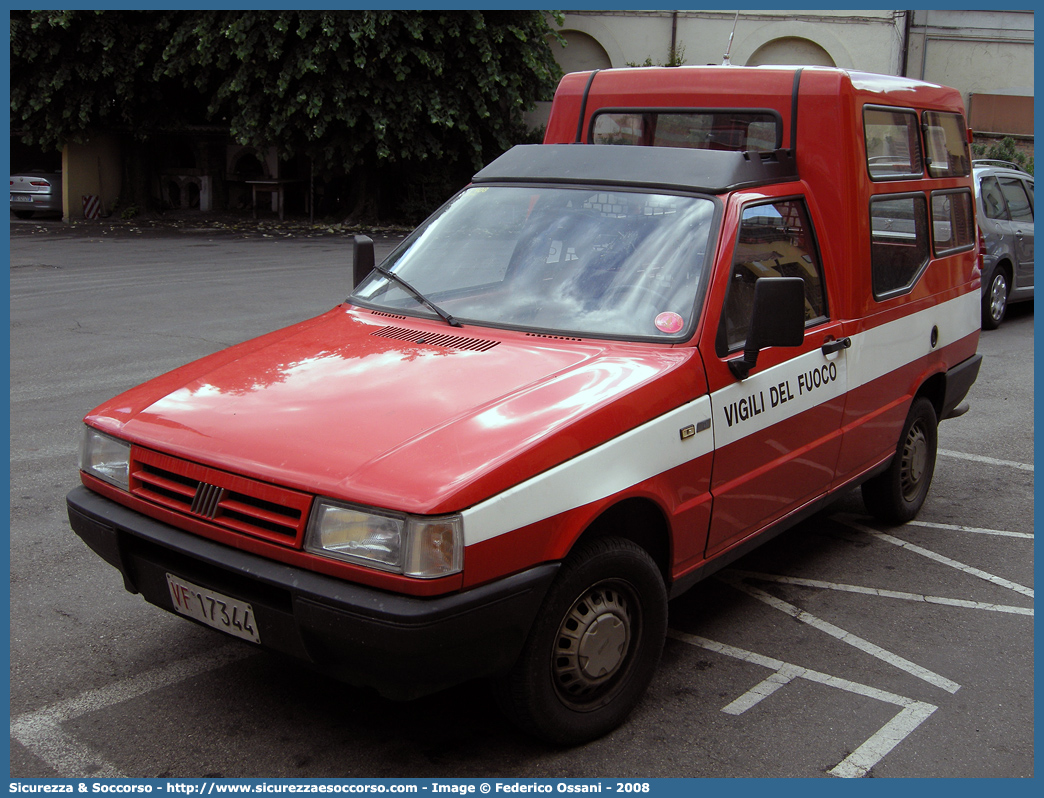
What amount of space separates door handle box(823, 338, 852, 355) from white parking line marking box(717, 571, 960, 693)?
114cm

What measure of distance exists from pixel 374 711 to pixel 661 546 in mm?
1158

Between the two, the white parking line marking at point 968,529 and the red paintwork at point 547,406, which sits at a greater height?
the red paintwork at point 547,406

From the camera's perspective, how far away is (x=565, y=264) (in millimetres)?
3998

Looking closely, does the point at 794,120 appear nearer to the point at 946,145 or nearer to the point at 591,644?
the point at 946,145

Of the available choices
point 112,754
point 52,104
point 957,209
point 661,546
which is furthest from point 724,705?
point 52,104

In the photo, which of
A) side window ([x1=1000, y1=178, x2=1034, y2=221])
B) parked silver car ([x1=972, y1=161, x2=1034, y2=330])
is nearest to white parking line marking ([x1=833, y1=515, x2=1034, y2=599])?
parked silver car ([x1=972, y1=161, x2=1034, y2=330])

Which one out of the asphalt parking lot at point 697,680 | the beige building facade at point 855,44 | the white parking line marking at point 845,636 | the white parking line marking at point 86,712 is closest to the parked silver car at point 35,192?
the beige building facade at point 855,44

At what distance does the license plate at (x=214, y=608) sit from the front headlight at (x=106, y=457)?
0.42 meters

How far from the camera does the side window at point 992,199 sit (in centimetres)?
1195

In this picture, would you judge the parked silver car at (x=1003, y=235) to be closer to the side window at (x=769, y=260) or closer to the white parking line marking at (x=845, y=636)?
the side window at (x=769, y=260)

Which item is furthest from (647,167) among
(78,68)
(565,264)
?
(78,68)

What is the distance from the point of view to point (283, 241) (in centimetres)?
2191

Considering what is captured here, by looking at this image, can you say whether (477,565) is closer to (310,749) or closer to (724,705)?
(310,749)

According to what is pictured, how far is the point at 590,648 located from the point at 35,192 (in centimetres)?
2607
